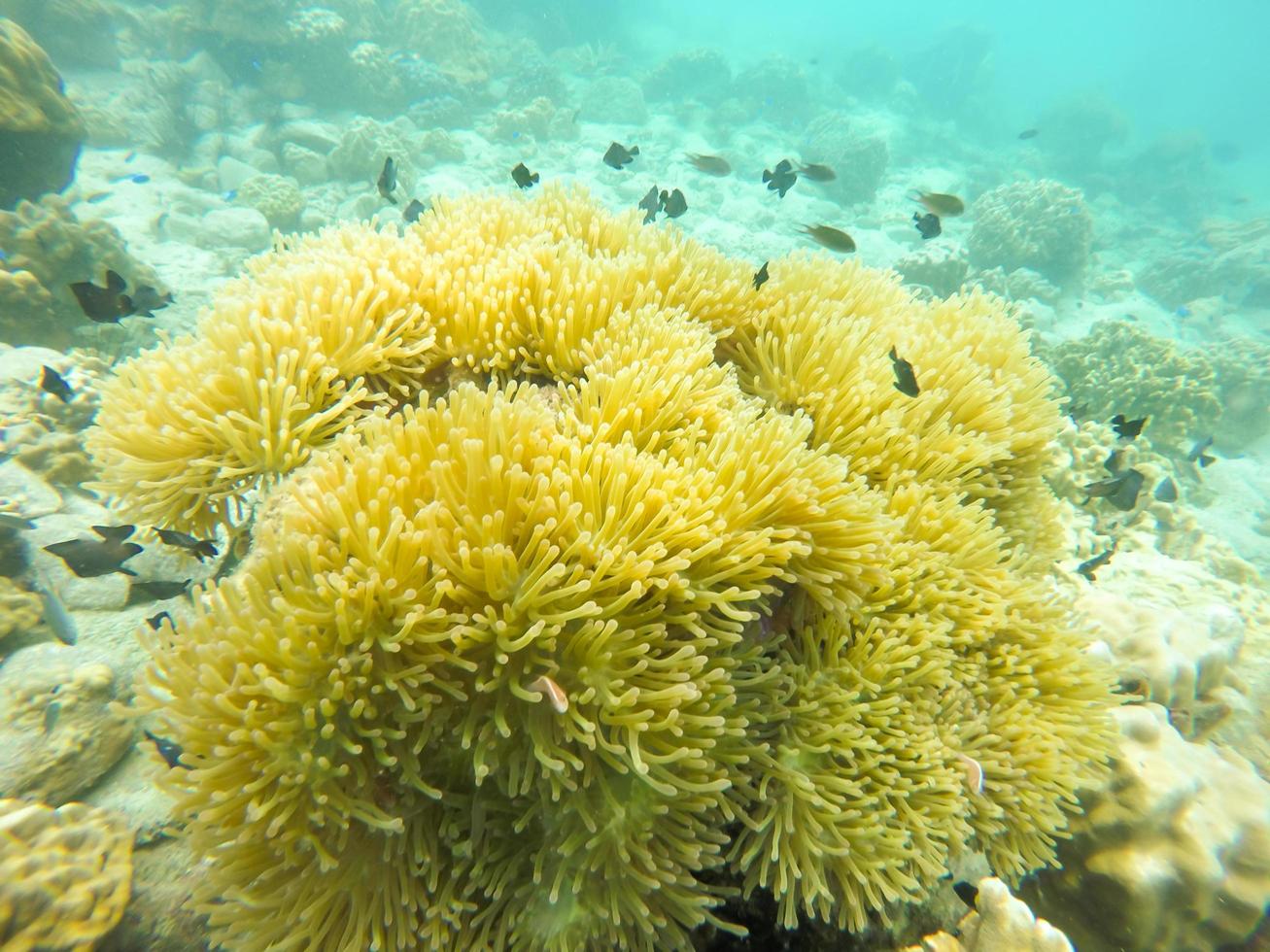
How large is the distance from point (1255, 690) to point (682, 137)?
2493 centimetres

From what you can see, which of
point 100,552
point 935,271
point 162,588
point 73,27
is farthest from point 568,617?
point 73,27

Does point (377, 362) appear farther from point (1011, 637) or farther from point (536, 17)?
point (536, 17)

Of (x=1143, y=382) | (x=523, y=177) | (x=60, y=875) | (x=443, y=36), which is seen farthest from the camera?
(x=443, y=36)

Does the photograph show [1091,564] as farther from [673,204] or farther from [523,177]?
[523,177]

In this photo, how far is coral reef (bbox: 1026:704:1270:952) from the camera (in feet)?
10.3

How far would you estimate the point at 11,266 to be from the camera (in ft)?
26.7

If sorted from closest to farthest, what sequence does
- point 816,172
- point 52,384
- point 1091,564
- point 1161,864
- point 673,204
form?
point 1161,864, point 1091,564, point 52,384, point 673,204, point 816,172

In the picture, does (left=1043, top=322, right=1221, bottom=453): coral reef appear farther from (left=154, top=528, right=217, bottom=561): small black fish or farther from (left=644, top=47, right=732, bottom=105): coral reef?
(left=644, top=47, right=732, bottom=105): coral reef

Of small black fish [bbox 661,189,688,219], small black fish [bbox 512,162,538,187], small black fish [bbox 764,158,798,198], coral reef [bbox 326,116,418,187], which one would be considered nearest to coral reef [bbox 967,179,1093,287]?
small black fish [bbox 764,158,798,198]

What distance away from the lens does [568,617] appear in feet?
6.12

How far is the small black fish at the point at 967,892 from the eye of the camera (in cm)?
280

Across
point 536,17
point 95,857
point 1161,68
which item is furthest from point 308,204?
point 1161,68

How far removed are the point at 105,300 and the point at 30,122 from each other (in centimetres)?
706

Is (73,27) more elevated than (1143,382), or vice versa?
(73,27)
